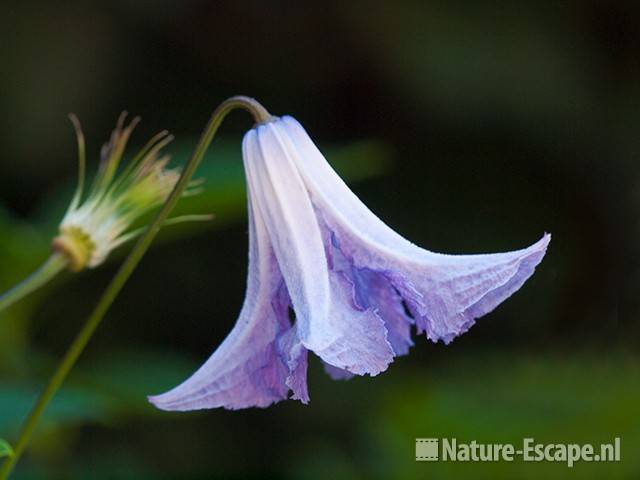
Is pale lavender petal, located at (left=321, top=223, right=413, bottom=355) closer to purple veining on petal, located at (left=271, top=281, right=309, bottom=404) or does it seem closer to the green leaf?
purple veining on petal, located at (left=271, top=281, right=309, bottom=404)

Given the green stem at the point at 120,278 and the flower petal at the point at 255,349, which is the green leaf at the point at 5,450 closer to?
the green stem at the point at 120,278

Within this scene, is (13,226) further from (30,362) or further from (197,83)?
(197,83)

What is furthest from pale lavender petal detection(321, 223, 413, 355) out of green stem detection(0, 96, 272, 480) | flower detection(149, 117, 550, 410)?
green stem detection(0, 96, 272, 480)

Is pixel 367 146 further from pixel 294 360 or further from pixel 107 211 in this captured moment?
pixel 294 360

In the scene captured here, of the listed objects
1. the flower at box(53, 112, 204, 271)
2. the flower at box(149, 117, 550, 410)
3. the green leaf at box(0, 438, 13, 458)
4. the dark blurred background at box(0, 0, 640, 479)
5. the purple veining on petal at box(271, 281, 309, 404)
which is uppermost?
the dark blurred background at box(0, 0, 640, 479)

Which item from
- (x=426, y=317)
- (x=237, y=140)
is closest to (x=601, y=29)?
(x=237, y=140)

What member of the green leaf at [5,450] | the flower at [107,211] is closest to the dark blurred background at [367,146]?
the flower at [107,211]
